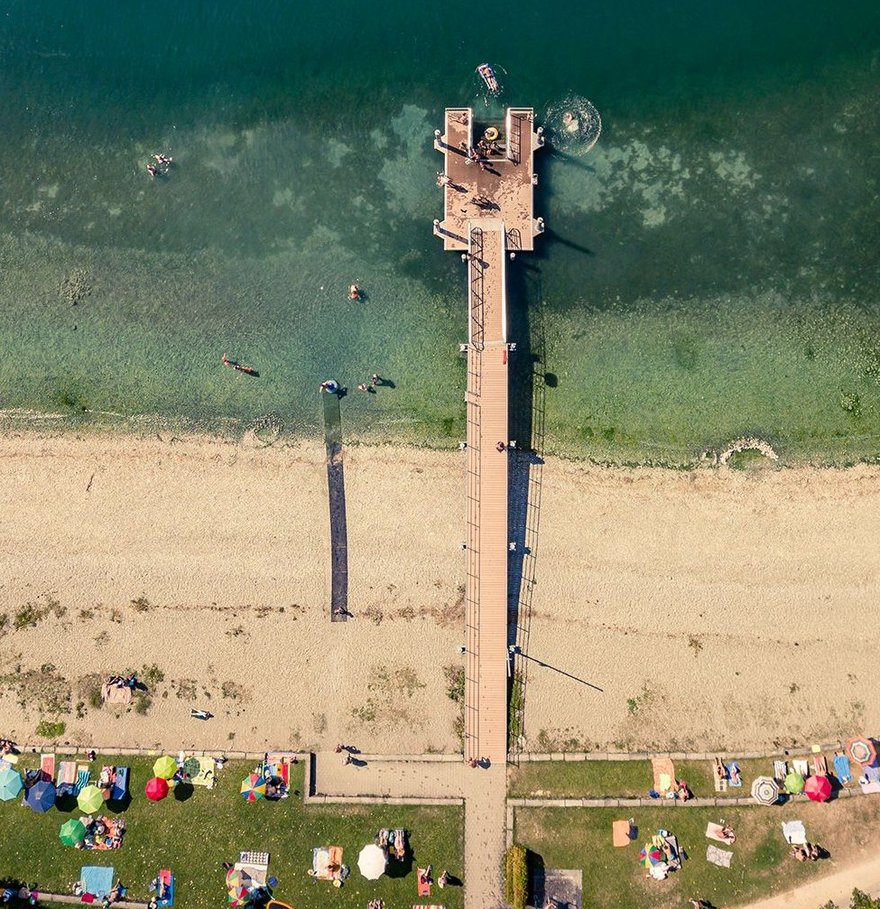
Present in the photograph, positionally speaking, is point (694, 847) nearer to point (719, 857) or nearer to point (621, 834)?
point (719, 857)

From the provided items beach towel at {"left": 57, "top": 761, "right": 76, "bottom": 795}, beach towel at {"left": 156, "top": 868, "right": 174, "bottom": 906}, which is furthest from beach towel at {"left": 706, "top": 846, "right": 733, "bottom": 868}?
beach towel at {"left": 57, "top": 761, "right": 76, "bottom": 795}

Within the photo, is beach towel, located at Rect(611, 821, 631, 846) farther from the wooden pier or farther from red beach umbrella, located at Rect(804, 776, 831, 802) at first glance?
red beach umbrella, located at Rect(804, 776, 831, 802)

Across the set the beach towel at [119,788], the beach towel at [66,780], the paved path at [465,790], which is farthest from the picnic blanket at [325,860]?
the beach towel at [66,780]

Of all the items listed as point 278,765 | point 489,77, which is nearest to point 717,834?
point 278,765

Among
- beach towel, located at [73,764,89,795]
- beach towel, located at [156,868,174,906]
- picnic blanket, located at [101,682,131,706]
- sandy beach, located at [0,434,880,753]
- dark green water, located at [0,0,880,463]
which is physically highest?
dark green water, located at [0,0,880,463]

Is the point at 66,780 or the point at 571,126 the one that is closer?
the point at 66,780

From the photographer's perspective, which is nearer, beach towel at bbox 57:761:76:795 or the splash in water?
beach towel at bbox 57:761:76:795
